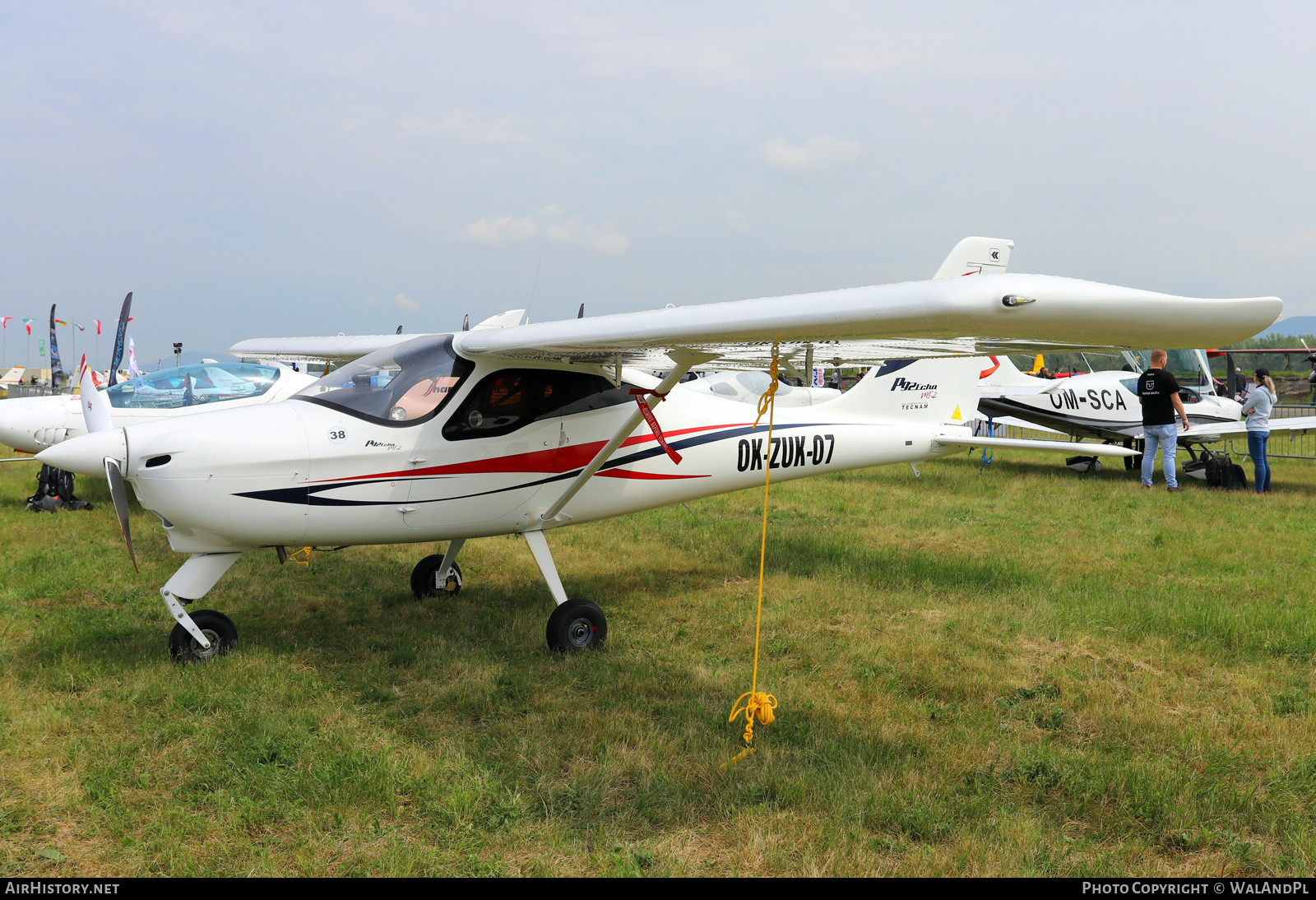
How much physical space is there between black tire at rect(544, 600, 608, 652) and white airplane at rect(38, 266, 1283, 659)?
1cm

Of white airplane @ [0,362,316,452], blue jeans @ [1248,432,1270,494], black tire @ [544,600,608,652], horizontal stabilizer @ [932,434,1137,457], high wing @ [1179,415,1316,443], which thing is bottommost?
black tire @ [544,600,608,652]

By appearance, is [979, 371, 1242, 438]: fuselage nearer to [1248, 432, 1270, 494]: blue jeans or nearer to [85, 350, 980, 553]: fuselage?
[1248, 432, 1270, 494]: blue jeans

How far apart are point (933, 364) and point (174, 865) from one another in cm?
712

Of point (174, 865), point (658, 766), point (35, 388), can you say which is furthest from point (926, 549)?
point (35, 388)

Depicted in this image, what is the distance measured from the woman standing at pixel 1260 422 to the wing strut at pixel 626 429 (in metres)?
10.7

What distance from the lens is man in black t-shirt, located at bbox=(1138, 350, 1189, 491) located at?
1184cm

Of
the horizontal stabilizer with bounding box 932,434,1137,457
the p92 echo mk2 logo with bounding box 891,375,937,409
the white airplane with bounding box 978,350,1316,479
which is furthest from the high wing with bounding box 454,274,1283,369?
the white airplane with bounding box 978,350,1316,479

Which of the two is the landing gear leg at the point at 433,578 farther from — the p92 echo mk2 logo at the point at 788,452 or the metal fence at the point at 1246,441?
the metal fence at the point at 1246,441

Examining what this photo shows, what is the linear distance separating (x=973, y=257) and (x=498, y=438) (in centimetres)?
540

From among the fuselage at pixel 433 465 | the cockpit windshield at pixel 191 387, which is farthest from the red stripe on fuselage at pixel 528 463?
the cockpit windshield at pixel 191 387

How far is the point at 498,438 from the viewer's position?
210 inches

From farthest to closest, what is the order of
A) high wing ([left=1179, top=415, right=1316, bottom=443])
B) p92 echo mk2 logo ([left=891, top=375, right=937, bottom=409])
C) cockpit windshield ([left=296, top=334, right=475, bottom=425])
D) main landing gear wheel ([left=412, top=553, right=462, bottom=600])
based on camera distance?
1. high wing ([left=1179, top=415, right=1316, bottom=443])
2. p92 echo mk2 logo ([left=891, top=375, right=937, bottom=409])
3. main landing gear wheel ([left=412, top=553, right=462, bottom=600])
4. cockpit windshield ([left=296, top=334, right=475, bottom=425])

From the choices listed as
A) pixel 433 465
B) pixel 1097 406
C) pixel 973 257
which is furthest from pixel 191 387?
pixel 1097 406

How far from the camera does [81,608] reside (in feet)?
20.0
